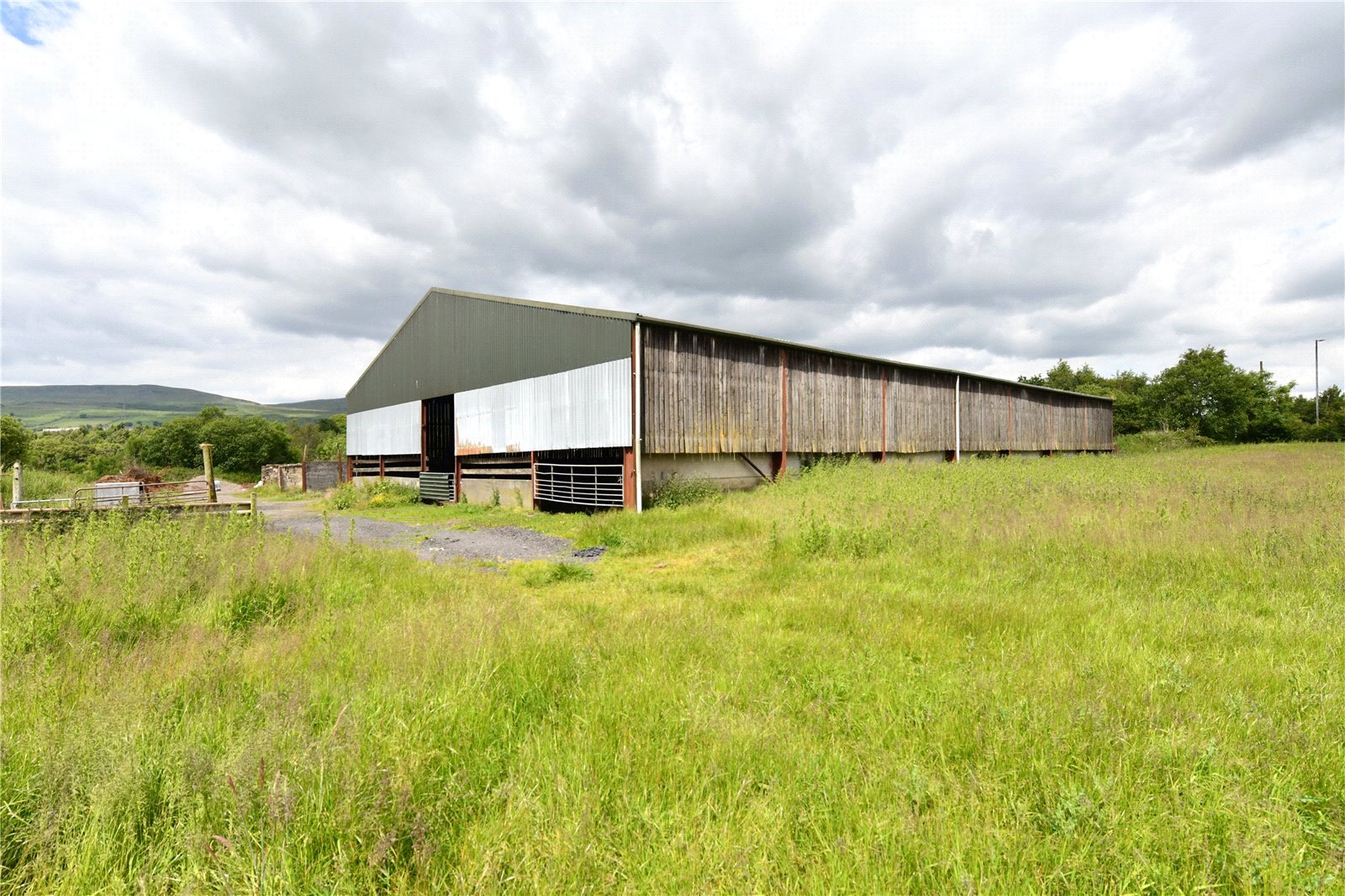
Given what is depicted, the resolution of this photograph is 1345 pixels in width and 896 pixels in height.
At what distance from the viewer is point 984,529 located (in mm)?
8945

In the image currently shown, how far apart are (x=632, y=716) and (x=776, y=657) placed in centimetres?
148

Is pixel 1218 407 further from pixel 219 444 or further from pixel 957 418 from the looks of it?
pixel 219 444

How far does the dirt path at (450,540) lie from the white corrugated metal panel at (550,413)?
11.9ft

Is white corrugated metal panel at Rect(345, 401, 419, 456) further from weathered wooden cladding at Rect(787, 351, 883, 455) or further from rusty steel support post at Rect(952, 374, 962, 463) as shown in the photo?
rusty steel support post at Rect(952, 374, 962, 463)

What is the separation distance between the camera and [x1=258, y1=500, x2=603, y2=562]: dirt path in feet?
35.3

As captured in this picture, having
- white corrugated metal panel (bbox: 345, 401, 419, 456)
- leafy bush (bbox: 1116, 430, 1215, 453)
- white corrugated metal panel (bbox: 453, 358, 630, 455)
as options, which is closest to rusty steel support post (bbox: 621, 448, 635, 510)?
white corrugated metal panel (bbox: 453, 358, 630, 455)

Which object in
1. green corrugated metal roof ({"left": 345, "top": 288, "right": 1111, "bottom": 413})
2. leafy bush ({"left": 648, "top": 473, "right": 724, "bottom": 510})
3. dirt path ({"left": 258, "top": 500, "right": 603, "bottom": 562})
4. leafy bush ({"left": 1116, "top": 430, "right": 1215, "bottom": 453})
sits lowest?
dirt path ({"left": 258, "top": 500, "right": 603, "bottom": 562})

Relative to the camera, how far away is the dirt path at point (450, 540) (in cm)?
1076

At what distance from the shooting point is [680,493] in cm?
1617

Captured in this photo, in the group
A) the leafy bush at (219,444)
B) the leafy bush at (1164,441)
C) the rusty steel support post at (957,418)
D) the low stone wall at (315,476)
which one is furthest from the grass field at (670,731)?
the leafy bush at (219,444)

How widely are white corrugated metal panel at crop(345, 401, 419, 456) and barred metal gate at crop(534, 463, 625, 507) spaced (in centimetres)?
957

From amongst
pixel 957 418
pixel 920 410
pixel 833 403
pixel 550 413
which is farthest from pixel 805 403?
pixel 957 418

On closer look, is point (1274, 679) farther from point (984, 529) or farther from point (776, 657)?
point (984, 529)

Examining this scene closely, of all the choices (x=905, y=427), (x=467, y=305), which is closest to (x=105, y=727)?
(x=467, y=305)
